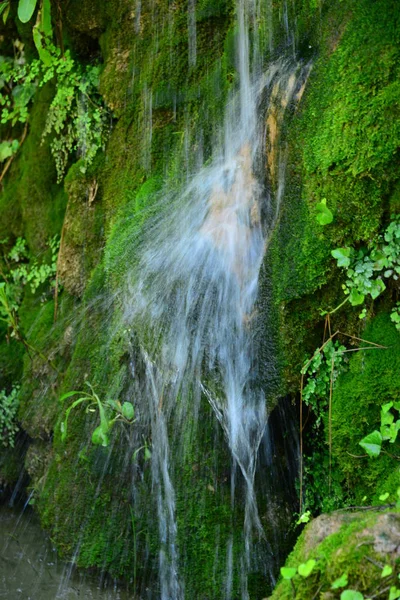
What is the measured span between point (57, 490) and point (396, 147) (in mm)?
2757

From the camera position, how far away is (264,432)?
394cm

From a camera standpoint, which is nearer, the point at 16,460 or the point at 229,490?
the point at 229,490

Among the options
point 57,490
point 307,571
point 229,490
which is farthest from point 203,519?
point 307,571

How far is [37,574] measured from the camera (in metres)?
4.29

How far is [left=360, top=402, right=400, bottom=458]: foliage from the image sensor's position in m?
3.19

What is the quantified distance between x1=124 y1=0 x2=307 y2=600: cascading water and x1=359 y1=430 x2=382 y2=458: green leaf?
0.60m

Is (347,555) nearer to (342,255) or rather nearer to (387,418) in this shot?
(387,418)

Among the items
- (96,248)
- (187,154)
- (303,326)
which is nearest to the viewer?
(303,326)

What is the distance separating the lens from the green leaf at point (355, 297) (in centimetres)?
341

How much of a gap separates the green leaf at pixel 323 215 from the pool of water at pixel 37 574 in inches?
88.1

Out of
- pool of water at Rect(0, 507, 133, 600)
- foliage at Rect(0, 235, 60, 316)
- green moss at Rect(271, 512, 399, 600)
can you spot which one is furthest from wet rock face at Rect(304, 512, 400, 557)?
foliage at Rect(0, 235, 60, 316)

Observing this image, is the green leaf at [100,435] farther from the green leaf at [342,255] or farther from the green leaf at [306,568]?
the green leaf at [306,568]

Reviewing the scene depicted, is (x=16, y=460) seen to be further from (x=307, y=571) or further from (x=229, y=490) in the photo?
(x=307, y=571)

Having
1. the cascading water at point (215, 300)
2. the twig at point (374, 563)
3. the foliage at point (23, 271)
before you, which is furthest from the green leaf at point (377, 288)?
the foliage at point (23, 271)
